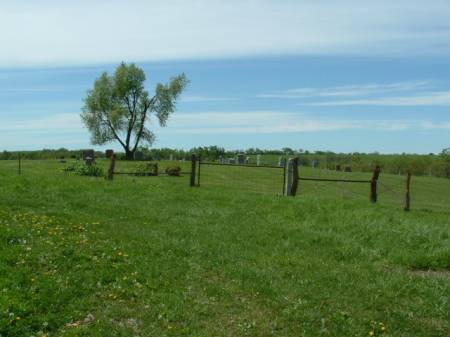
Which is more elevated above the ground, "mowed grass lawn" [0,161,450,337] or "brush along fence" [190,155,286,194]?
"brush along fence" [190,155,286,194]

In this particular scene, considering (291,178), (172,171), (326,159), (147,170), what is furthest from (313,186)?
(326,159)

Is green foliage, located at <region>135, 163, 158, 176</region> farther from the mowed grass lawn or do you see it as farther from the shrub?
the mowed grass lawn

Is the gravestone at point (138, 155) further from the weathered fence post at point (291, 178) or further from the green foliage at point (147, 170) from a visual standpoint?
the weathered fence post at point (291, 178)

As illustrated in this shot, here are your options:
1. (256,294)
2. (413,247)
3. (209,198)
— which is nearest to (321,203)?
(209,198)

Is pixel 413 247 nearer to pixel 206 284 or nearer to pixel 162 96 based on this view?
pixel 206 284

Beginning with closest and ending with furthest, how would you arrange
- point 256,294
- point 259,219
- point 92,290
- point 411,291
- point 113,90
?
point 92,290 < point 256,294 < point 411,291 < point 259,219 < point 113,90

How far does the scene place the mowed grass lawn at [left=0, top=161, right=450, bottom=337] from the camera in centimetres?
705

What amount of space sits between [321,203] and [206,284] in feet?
33.9

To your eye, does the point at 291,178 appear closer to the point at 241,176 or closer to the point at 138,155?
the point at 241,176

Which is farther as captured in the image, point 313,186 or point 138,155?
point 138,155

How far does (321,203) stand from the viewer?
60.1ft

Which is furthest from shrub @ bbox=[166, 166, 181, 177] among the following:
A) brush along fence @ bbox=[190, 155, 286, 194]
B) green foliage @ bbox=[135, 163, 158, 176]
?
brush along fence @ bbox=[190, 155, 286, 194]

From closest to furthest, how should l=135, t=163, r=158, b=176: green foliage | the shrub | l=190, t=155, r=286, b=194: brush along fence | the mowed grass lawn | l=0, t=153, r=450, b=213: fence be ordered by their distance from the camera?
the mowed grass lawn → l=0, t=153, r=450, b=213: fence → l=190, t=155, r=286, b=194: brush along fence → l=135, t=163, r=158, b=176: green foliage → the shrub

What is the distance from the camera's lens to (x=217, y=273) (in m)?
9.53
